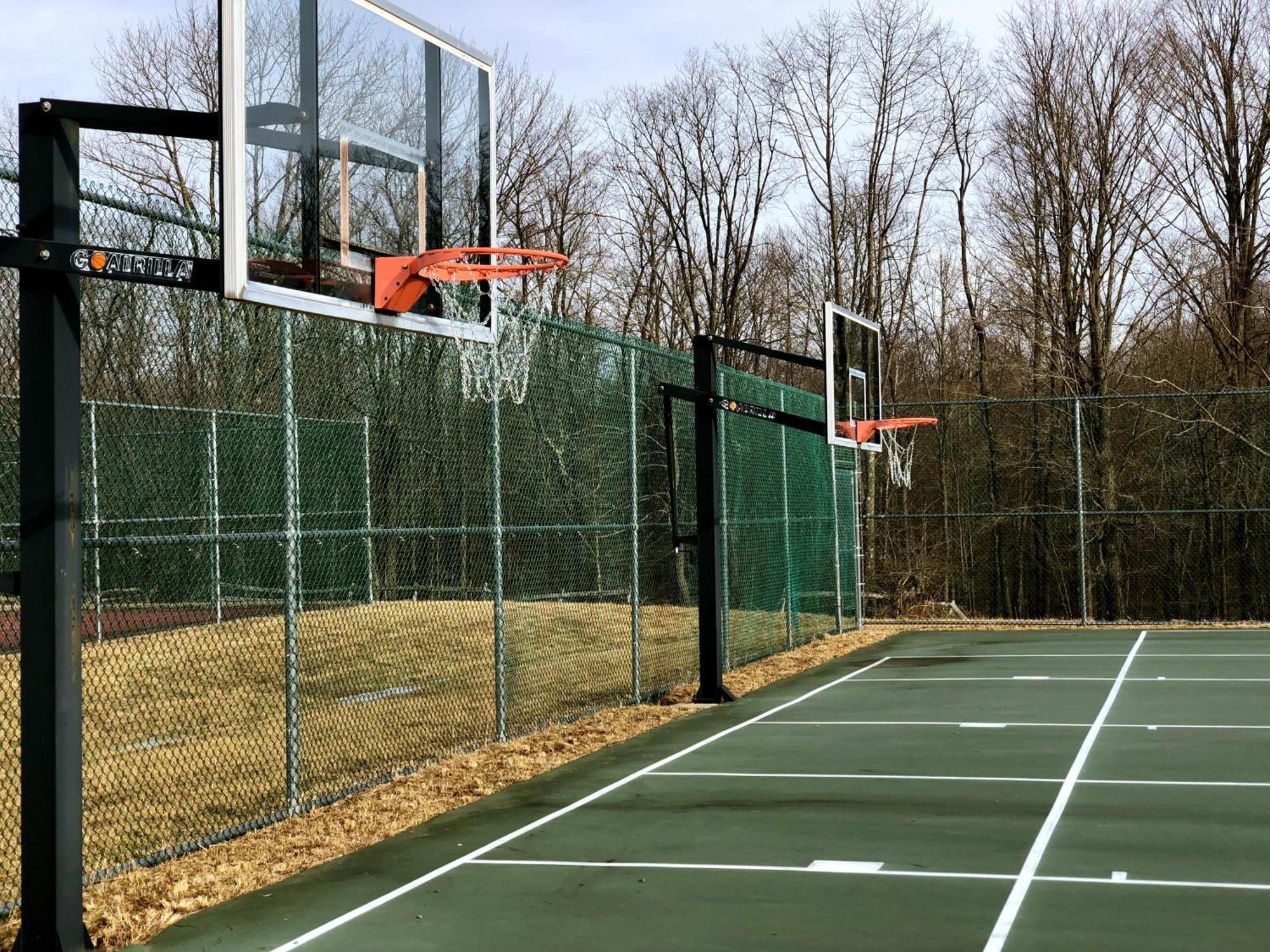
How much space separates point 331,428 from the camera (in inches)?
786

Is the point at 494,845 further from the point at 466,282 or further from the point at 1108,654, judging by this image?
the point at 1108,654

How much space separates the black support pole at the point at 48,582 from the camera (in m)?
5.30

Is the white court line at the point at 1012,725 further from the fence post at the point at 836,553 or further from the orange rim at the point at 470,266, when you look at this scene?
the fence post at the point at 836,553

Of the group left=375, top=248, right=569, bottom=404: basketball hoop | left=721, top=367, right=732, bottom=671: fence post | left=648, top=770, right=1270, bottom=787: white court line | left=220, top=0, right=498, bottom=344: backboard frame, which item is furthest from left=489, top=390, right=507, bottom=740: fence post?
left=721, top=367, right=732, bottom=671: fence post

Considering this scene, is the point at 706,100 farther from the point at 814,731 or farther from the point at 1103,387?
the point at 814,731

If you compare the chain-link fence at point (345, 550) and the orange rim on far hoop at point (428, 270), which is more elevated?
the orange rim on far hoop at point (428, 270)

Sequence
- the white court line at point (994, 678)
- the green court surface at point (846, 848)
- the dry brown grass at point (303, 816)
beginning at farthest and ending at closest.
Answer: the white court line at point (994, 678)
the dry brown grass at point (303, 816)
the green court surface at point (846, 848)

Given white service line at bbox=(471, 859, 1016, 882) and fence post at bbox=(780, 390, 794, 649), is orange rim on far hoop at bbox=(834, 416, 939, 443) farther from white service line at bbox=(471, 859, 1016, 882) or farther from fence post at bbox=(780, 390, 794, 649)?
white service line at bbox=(471, 859, 1016, 882)

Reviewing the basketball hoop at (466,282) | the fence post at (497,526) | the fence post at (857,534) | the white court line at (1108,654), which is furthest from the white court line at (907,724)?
the fence post at (857,534)

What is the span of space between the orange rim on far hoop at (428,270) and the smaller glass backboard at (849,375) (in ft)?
22.2

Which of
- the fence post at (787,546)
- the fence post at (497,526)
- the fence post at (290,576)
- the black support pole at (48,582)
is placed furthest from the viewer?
the fence post at (787,546)

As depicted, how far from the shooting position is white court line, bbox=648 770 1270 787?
864 centimetres

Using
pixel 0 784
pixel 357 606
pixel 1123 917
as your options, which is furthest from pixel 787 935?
pixel 357 606

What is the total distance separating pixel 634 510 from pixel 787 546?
5912mm
